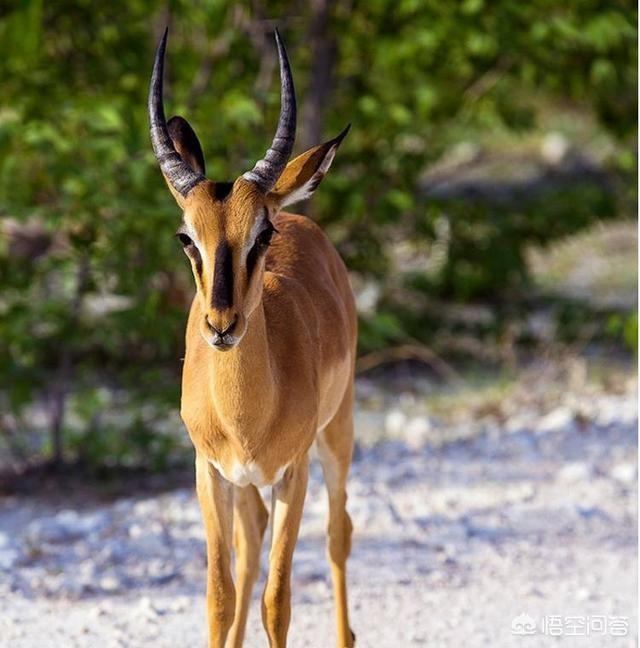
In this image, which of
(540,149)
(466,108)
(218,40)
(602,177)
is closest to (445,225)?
(466,108)

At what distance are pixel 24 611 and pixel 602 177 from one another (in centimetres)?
1195

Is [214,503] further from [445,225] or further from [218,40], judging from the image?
[445,225]

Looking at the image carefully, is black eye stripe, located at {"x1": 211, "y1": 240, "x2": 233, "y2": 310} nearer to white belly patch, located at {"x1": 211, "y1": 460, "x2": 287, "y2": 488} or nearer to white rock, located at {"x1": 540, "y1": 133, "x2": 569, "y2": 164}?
white belly patch, located at {"x1": 211, "y1": 460, "x2": 287, "y2": 488}

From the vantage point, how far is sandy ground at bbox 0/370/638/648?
5.71m

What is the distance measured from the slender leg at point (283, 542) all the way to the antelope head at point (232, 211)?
78 centimetres

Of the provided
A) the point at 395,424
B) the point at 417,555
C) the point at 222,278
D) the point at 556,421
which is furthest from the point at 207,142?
the point at 222,278

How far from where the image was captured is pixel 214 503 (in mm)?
4824

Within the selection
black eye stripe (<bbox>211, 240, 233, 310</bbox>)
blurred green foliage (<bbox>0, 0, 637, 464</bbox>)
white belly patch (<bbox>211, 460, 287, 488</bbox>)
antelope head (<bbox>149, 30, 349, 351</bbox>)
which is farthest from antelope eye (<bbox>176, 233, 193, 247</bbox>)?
blurred green foliage (<bbox>0, 0, 637, 464</bbox>)

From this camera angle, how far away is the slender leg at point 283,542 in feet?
15.9

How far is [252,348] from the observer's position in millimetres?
4520

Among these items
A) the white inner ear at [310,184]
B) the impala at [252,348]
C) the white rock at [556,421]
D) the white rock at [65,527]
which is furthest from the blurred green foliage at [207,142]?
the white inner ear at [310,184]

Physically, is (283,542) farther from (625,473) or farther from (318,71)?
(318,71)

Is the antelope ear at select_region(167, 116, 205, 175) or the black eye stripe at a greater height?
the antelope ear at select_region(167, 116, 205, 175)

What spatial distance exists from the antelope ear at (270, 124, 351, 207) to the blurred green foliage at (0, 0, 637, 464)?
314 centimetres
